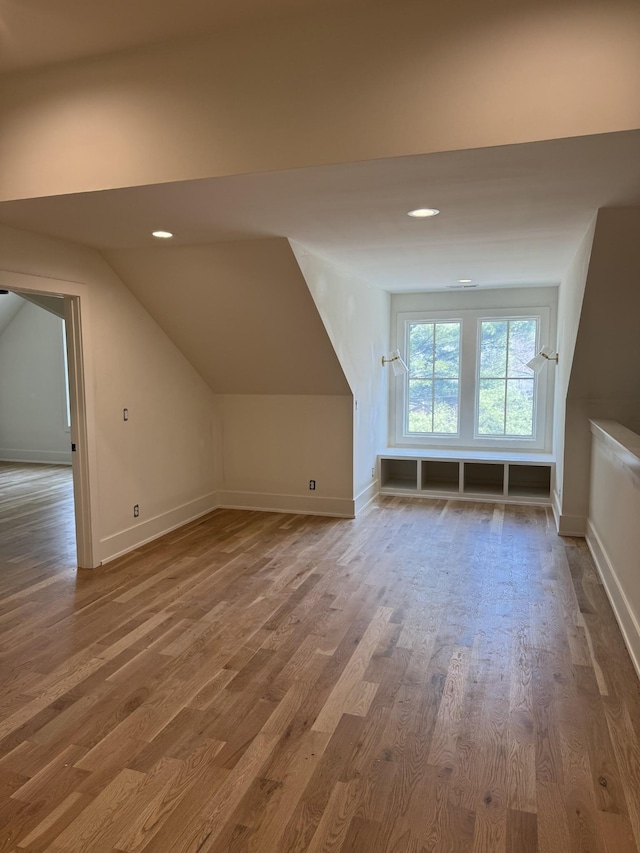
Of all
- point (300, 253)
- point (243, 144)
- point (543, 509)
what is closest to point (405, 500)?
point (543, 509)

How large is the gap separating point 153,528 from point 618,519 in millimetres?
3464

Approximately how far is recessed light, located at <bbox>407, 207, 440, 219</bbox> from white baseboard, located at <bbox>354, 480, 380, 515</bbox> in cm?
294

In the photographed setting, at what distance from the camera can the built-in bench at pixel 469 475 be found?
5766mm

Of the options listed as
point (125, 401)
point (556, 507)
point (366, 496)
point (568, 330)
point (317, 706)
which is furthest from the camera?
point (366, 496)

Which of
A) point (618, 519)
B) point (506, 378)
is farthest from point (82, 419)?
point (506, 378)

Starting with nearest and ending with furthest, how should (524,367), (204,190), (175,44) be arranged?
(175,44) < (204,190) < (524,367)

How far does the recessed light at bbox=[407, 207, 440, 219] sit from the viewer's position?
9.62ft

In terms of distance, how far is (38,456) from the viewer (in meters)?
8.46

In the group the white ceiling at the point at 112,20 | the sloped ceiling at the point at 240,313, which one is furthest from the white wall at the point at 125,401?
the white ceiling at the point at 112,20

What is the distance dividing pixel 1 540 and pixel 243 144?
394cm

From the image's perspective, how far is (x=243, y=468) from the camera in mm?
5605

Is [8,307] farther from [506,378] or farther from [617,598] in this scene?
[617,598]

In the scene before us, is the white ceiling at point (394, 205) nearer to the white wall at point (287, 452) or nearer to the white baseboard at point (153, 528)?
the white wall at point (287, 452)

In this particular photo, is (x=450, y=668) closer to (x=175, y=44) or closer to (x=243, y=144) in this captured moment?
(x=243, y=144)
